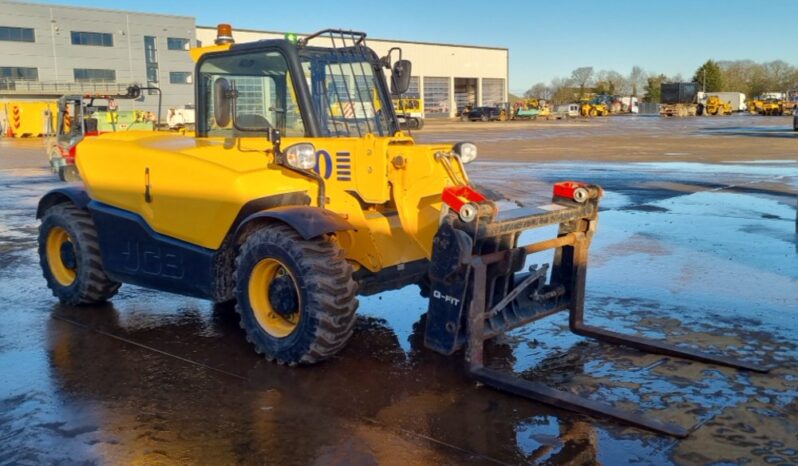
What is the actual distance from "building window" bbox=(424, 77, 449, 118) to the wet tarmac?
82610mm

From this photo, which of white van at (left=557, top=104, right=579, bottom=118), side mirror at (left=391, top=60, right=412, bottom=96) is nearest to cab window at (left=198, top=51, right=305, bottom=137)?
side mirror at (left=391, top=60, right=412, bottom=96)

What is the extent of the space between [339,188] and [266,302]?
972mm

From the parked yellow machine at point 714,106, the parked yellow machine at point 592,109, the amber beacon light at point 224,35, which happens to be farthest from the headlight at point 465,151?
the parked yellow machine at point 714,106

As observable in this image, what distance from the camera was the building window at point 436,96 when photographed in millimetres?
89625

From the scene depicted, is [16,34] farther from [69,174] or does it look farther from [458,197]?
[458,197]

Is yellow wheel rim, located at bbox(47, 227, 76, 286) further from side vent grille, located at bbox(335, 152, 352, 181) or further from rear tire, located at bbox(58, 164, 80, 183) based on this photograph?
rear tire, located at bbox(58, 164, 80, 183)

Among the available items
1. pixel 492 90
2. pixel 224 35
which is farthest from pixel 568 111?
pixel 224 35

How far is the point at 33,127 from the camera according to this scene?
158ft

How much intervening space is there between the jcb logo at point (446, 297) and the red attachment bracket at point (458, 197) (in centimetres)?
55

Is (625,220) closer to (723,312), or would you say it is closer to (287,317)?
(723,312)

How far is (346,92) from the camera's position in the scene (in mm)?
5770

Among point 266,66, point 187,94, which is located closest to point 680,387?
point 266,66

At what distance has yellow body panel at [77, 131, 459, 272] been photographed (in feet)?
17.2

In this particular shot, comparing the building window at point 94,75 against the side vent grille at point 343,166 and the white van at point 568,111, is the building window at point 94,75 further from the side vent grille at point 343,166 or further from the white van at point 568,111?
the side vent grille at point 343,166
